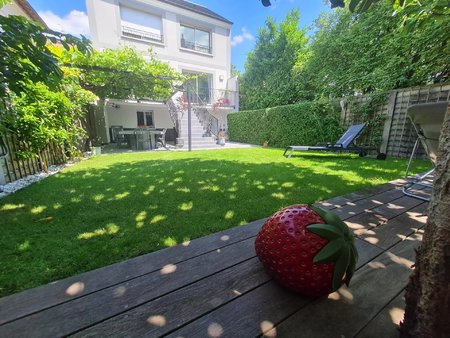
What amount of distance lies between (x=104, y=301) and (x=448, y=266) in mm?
1394

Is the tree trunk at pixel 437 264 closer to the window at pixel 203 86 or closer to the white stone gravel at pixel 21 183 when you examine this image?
the white stone gravel at pixel 21 183

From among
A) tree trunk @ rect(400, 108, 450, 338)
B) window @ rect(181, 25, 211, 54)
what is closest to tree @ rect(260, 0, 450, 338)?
tree trunk @ rect(400, 108, 450, 338)

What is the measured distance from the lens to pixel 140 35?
12.2 metres

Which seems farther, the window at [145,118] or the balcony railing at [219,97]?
the balcony railing at [219,97]

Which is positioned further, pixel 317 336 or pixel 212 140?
pixel 212 140

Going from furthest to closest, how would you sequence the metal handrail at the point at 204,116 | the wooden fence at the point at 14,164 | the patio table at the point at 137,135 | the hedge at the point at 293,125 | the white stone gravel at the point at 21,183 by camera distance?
the metal handrail at the point at 204,116
the patio table at the point at 137,135
the hedge at the point at 293,125
the wooden fence at the point at 14,164
the white stone gravel at the point at 21,183

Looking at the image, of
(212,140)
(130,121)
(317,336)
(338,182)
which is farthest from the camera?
(130,121)

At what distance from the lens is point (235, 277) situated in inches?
46.8

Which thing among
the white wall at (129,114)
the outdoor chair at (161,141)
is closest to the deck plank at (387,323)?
the outdoor chair at (161,141)

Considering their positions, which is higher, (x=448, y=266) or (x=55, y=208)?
(x=448, y=266)

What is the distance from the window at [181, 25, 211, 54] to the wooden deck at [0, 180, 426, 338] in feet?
50.4

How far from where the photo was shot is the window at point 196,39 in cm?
1370

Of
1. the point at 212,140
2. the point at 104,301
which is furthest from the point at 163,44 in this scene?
the point at 104,301

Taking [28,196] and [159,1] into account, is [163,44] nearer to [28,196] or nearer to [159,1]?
[159,1]
